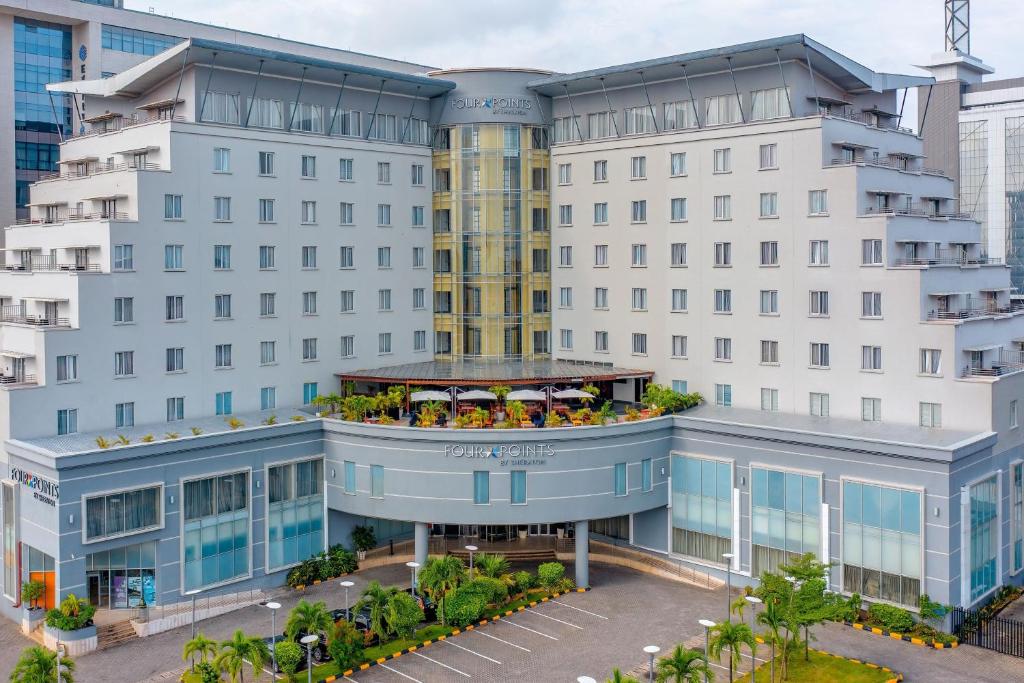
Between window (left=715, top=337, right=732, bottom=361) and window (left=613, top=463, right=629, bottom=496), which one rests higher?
window (left=715, top=337, right=732, bottom=361)

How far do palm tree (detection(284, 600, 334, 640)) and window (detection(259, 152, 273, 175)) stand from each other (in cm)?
2907

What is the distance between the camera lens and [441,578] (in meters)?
52.9

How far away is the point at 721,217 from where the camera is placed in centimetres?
6400

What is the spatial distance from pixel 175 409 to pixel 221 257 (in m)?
9.68

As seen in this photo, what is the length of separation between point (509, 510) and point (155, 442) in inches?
785

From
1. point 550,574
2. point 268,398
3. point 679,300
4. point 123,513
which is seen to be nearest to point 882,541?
point 550,574

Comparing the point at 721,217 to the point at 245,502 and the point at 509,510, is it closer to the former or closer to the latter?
the point at 509,510

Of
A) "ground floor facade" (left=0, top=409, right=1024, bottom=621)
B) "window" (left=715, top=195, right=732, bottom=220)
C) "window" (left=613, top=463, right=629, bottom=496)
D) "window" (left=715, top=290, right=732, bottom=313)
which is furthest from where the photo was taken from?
"window" (left=715, top=290, right=732, bottom=313)

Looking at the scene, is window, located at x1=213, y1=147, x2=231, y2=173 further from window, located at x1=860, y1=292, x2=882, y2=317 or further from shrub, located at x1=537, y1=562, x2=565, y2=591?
window, located at x1=860, y1=292, x2=882, y2=317

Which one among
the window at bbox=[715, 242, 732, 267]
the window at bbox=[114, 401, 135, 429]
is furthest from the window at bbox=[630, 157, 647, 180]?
the window at bbox=[114, 401, 135, 429]

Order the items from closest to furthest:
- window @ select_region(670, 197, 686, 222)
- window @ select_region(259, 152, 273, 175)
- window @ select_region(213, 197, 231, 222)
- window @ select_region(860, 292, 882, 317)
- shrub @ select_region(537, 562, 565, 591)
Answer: shrub @ select_region(537, 562, 565, 591), window @ select_region(860, 292, 882, 317), window @ select_region(213, 197, 231, 222), window @ select_region(259, 152, 273, 175), window @ select_region(670, 197, 686, 222)

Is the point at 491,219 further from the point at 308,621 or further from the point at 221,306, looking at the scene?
the point at 308,621

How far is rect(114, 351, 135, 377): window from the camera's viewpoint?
187ft

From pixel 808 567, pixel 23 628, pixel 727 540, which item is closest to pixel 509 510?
pixel 727 540
